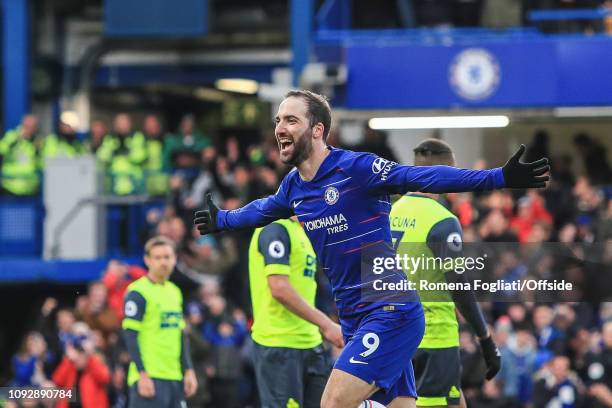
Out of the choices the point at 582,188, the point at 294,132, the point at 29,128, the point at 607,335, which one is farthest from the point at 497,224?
the point at 294,132

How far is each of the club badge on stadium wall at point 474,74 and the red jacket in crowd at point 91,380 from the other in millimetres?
7206

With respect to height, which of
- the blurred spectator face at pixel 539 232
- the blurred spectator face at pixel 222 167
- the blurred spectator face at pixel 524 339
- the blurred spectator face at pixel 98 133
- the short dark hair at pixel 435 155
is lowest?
the blurred spectator face at pixel 524 339

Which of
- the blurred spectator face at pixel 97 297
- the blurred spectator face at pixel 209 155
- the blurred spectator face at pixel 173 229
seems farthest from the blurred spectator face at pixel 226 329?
the blurred spectator face at pixel 209 155

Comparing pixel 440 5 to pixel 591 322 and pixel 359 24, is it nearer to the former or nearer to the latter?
pixel 359 24

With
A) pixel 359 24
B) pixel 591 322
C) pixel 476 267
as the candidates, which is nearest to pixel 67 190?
pixel 359 24

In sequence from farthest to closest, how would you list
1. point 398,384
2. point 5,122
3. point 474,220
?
point 5,122, point 474,220, point 398,384

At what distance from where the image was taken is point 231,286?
16.6m

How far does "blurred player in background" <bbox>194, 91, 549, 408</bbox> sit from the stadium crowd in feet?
12.6

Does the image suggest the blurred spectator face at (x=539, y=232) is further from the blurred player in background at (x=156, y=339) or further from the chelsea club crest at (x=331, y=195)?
the chelsea club crest at (x=331, y=195)

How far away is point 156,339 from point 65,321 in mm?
6126

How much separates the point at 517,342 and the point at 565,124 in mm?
7044

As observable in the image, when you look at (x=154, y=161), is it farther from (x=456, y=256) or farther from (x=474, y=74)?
(x=456, y=256)

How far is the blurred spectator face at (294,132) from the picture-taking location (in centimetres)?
709

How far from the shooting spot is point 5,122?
2236 cm
